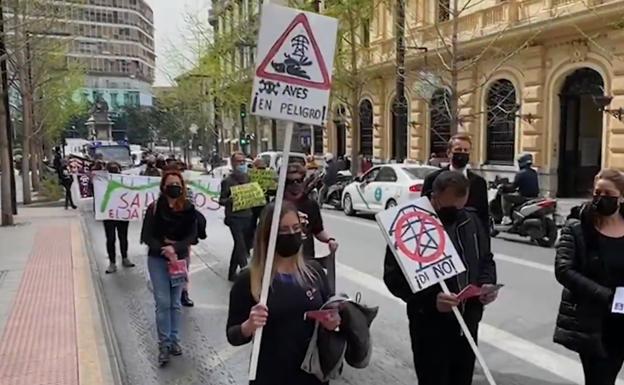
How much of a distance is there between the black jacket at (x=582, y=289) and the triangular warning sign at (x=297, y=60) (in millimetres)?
1587

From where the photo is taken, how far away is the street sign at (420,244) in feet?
11.5

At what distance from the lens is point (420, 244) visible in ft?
11.7

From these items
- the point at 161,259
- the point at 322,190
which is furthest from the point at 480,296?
the point at 322,190

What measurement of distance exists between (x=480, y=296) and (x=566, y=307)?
0.48 metres

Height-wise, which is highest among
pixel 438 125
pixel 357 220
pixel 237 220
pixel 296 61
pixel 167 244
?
pixel 438 125

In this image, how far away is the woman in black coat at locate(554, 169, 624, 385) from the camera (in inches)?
137

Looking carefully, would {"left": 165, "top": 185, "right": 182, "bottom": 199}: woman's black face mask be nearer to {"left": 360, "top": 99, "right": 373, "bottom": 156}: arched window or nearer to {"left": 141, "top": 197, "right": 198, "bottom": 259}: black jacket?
{"left": 141, "top": 197, "right": 198, "bottom": 259}: black jacket

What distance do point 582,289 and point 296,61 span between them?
192cm

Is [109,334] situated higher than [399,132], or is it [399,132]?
[399,132]

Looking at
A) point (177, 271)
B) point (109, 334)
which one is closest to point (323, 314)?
point (177, 271)

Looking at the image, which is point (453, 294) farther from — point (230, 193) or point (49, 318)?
point (230, 193)

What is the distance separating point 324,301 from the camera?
2889mm

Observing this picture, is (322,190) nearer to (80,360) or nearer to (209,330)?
(209,330)

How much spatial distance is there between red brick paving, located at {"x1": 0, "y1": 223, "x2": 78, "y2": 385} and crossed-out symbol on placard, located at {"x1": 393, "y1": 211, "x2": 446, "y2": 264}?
112 inches
